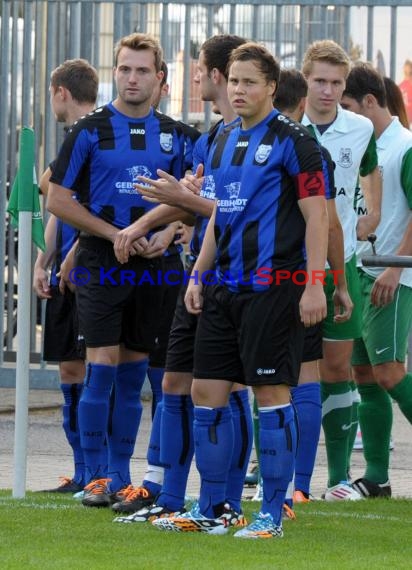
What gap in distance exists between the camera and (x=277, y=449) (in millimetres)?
6254

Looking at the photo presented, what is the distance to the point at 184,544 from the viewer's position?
6.10 meters

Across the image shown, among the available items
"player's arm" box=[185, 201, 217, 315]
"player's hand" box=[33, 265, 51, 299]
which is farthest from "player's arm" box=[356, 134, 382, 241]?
"player's hand" box=[33, 265, 51, 299]

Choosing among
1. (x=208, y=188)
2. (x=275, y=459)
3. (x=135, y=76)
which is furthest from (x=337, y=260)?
(x=135, y=76)

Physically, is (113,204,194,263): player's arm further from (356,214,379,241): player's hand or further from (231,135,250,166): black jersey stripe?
(356,214,379,241): player's hand

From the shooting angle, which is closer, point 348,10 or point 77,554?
point 77,554

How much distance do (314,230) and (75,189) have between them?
163 cm

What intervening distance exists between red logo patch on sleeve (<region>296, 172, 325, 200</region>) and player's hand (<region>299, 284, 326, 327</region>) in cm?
38

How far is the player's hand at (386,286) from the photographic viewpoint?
7973 millimetres

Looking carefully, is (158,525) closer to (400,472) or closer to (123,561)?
(123,561)

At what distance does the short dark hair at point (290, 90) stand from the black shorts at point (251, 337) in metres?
1.55

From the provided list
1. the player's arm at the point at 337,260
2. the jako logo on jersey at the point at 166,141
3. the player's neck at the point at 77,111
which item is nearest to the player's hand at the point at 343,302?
the player's arm at the point at 337,260

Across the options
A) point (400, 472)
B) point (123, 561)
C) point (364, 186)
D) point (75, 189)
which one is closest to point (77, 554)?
point (123, 561)

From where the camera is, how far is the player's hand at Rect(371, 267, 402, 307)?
7.97 metres

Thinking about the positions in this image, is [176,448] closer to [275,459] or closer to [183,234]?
[275,459]
